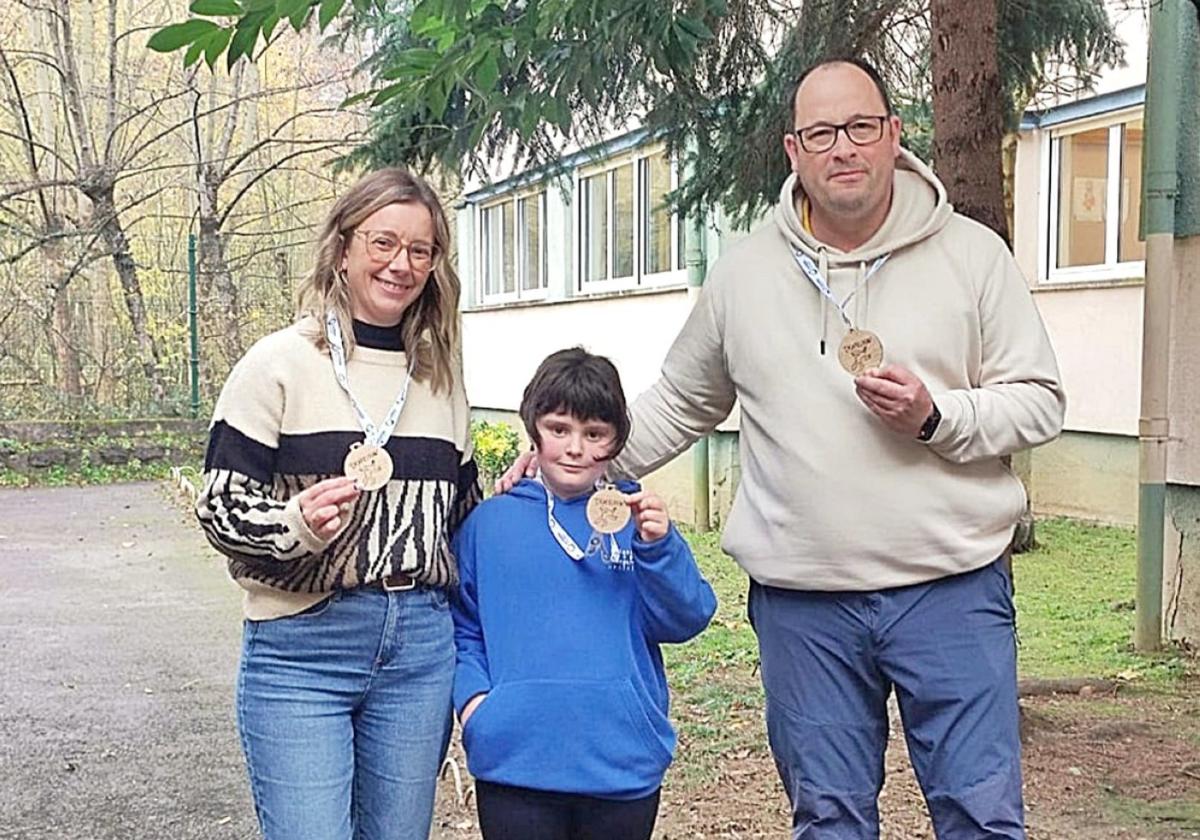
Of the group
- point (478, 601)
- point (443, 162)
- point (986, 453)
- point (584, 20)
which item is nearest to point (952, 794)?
point (986, 453)

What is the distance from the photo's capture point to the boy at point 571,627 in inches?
96.8

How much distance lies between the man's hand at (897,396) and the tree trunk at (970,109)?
2.38 meters

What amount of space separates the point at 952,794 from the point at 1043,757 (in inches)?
104

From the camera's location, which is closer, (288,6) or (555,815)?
(555,815)

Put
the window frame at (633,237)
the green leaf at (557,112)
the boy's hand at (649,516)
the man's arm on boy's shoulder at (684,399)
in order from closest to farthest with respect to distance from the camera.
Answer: the boy's hand at (649,516) → the man's arm on boy's shoulder at (684,399) → the green leaf at (557,112) → the window frame at (633,237)

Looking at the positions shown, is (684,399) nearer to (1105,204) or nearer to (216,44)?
(216,44)

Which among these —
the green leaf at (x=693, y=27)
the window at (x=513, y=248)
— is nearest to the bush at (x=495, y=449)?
the window at (x=513, y=248)

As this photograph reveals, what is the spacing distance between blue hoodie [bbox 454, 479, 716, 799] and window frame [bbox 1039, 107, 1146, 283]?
360 inches

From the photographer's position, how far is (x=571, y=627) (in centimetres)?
250

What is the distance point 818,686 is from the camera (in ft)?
8.77

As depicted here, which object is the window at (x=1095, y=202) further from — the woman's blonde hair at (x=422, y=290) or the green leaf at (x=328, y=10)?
the woman's blonde hair at (x=422, y=290)

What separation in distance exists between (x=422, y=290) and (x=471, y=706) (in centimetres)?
82

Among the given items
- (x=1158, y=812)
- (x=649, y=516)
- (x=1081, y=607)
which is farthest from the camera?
(x=1081, y=607)

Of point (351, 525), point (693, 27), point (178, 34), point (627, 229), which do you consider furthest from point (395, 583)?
point (627, 229)
